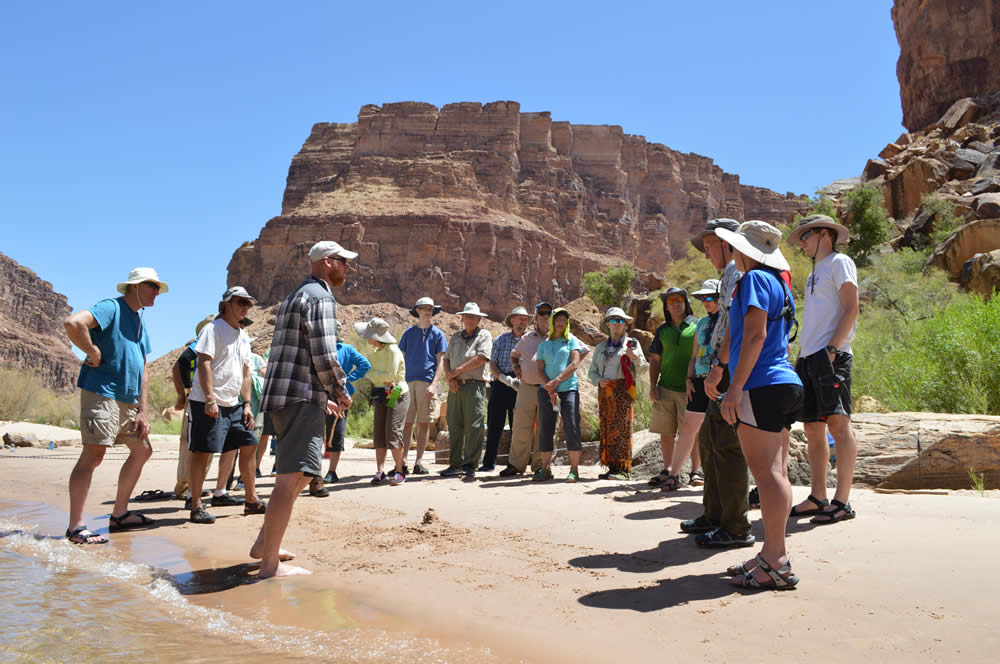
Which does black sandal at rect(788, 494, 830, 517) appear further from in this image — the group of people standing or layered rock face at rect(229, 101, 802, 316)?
layered rock face at rect(229, 101, 802, 316)

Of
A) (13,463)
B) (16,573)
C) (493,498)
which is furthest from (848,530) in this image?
(13,463)

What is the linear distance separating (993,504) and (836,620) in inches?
106

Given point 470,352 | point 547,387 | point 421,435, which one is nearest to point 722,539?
point 547,387

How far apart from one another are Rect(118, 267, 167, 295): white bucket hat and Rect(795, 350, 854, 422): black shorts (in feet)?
16.1

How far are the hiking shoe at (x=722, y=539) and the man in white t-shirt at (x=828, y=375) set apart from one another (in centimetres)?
69

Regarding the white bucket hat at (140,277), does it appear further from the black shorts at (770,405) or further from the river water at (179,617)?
the black shorts at (770,405)

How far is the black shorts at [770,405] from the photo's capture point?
3.86 meters

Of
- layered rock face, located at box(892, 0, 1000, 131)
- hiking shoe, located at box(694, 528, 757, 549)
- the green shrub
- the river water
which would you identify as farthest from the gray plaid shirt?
the green shrub

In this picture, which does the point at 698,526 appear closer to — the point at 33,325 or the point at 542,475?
the point at 542,475

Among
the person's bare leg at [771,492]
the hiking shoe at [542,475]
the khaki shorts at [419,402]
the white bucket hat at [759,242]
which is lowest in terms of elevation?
the hiking shoe at [542,475]

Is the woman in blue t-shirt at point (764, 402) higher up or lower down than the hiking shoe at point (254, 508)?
higher up

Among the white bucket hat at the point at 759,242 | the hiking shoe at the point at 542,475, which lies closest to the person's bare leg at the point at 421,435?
the hiking shoe at the point at 542,475

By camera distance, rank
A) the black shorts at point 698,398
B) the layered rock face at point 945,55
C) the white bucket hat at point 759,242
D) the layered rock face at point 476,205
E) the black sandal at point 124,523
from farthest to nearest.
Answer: the layered rock face at point 476,205
the layered rock face at point 945,55
the black sandal at point 124,523
the black shorts at point 698,398
the white bucket hat at point 759,242

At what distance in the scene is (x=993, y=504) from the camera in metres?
5.23
